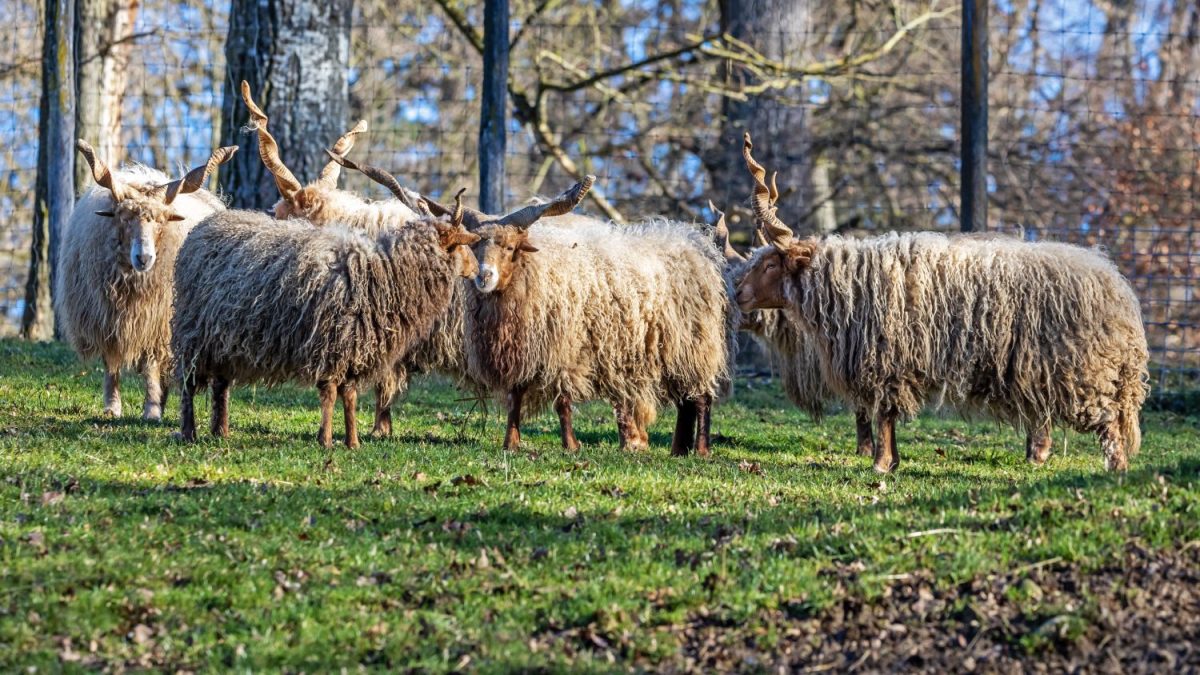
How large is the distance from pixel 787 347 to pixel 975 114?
3.63 m

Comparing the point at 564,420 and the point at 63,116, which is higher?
the point at 63,116

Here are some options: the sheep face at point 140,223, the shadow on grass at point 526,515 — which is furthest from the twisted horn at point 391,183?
the shadow on grass at point 526,515

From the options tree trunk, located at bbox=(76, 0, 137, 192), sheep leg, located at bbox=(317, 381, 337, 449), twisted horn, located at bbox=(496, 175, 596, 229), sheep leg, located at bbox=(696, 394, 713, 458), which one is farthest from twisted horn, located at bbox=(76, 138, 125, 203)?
sheep leg, located at bbox=(696, 394, 713, 458)

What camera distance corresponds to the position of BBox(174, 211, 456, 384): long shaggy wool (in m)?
9.34

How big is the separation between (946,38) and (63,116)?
1609 cm

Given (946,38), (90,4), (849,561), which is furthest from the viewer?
(946,38)

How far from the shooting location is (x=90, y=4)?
18.5m

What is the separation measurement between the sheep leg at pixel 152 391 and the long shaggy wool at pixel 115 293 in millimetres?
71

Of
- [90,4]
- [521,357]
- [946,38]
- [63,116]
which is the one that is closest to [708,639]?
[521,357]

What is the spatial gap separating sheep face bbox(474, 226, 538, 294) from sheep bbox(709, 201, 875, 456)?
190 cm

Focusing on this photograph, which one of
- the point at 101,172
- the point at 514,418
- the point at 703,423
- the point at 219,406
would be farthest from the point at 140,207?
the point at 703,423

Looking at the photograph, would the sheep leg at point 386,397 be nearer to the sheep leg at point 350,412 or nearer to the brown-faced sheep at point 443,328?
the brown-faced sheep at point 443,328

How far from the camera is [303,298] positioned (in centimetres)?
933

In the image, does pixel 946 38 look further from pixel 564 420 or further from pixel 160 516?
pixel 160 516
